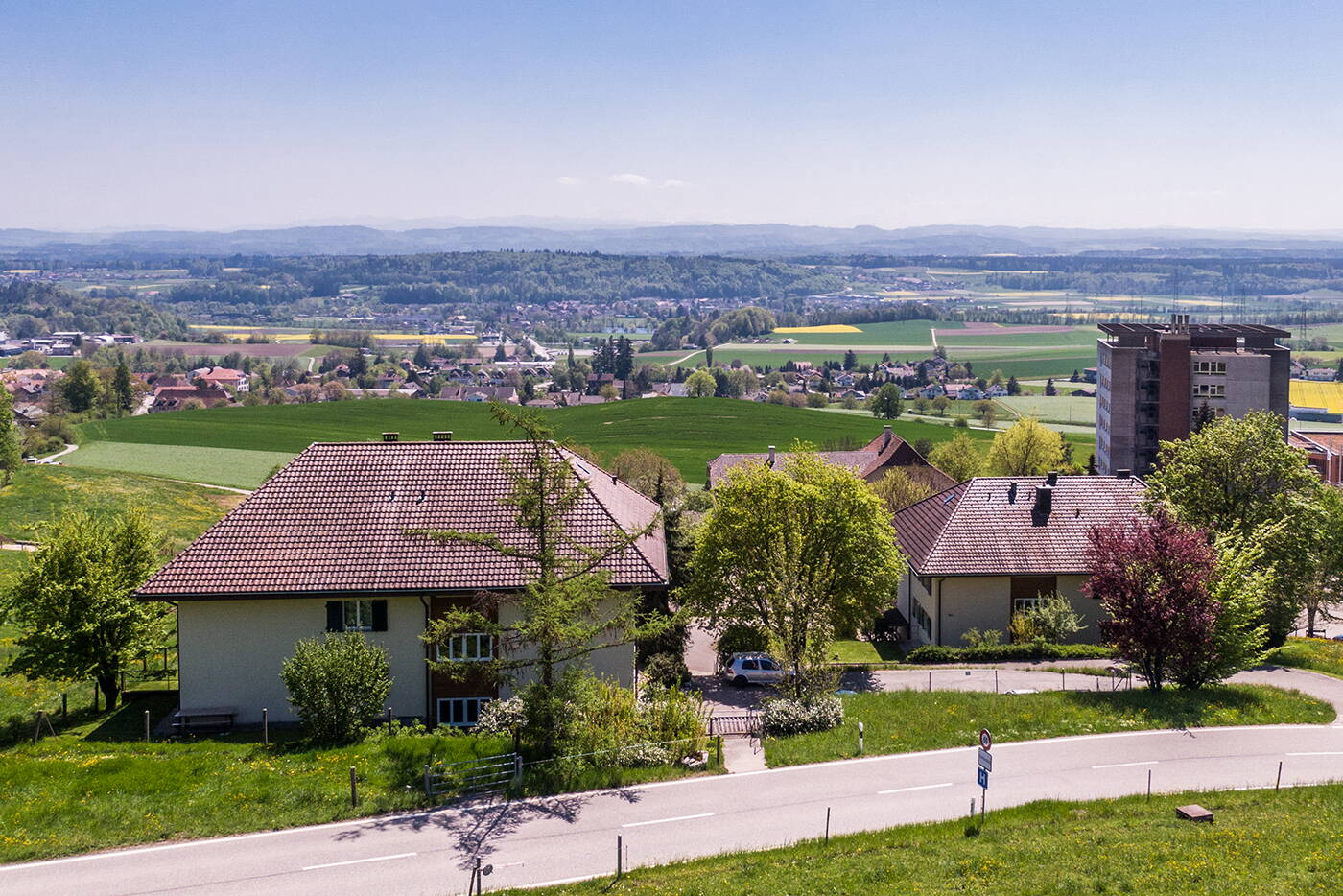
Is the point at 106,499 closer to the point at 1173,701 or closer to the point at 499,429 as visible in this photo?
the point at 1173,701

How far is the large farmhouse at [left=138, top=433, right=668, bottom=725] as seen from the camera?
32.5m

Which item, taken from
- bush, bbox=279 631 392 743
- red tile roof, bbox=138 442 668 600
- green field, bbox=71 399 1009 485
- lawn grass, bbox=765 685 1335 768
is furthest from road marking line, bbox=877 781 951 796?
green field, bbox=71 399 1009 485

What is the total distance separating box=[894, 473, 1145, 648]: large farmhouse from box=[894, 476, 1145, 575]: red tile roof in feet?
0.13

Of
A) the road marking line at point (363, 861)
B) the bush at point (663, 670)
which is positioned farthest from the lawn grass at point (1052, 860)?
the bush at point (663, 670)

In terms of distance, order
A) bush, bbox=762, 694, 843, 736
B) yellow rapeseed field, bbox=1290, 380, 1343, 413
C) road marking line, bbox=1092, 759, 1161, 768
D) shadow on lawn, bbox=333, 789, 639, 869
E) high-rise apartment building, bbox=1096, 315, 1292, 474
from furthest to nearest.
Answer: yellow rapeseed field, bbox=1290, 380, 1343, 413, high-rise apartment building, bbox=1096, 315, 1292, 474, bush, bbox=762, 694, 843, 736, road marking line, bbox=1092, 759, 1161, 768, shadow on lawn, bbox=333, 789, 639, 869

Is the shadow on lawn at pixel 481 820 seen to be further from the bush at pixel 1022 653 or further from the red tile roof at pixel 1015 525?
the red tile roof at pixel 1015 525

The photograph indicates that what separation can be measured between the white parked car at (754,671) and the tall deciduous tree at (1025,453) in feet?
206

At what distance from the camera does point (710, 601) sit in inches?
1545

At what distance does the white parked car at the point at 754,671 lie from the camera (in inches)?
1512

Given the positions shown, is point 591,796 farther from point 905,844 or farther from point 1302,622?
point 1302,622

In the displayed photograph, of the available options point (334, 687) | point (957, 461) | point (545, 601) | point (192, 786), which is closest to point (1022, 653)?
point (545, 601)

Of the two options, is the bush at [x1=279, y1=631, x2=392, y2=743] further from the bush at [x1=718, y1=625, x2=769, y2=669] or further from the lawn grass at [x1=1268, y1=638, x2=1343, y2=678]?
the lawn grass at [x1=1268, y1=638, x2=1343, y2=678]

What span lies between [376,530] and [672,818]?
14.4m

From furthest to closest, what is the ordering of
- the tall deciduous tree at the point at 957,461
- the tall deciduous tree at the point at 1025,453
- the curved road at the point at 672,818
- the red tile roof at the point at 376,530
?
the tall deciduous tree at the point at 1025,453
the tall deciduous tree at the point at 957,461
the red tile roof at the point at 376,530
the curved road at the point at 672,818
